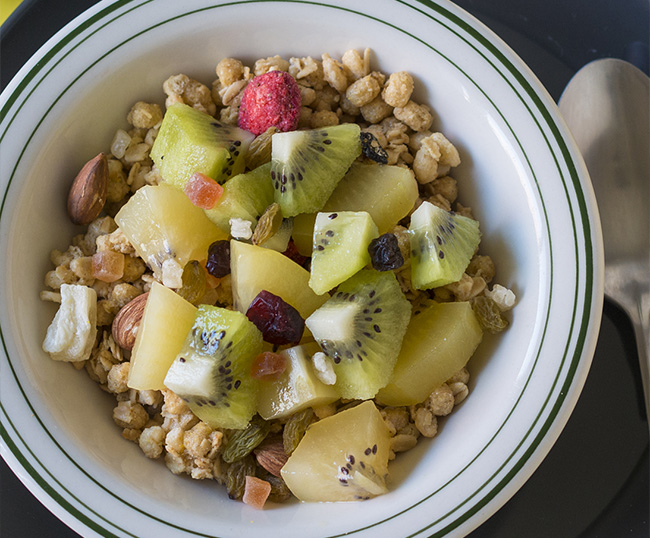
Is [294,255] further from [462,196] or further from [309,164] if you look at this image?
[462,196]

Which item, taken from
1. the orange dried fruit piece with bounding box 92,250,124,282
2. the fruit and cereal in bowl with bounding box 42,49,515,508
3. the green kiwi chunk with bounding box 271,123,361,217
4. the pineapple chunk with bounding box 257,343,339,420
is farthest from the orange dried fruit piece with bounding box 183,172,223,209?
the pineapple chunk with bounding box 257,343,339,420

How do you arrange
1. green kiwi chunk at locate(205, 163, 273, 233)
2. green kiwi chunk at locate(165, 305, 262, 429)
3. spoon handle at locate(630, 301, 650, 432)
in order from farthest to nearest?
spoon handle at locate(630, 301, 650, 432), green kiwi chunk at locate(205, 163, 273, 233), green kiwi chunk at locate(165, 305, 262, 429)

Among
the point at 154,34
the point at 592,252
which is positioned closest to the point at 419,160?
the point at 592,252

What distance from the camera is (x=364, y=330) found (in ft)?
4.02

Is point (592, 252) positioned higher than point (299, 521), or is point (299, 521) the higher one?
point (592, 252)

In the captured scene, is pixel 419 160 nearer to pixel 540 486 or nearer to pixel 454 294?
pixel 454 294

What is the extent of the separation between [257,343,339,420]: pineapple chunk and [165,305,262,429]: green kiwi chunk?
0.03 meters

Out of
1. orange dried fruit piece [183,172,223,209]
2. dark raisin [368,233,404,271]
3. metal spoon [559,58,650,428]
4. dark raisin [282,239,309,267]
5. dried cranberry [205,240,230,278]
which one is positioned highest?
orange dried fruit piece [183,172,223,209]

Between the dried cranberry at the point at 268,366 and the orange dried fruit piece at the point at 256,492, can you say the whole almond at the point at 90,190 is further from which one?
the orange dried fruit piece at the point at 256,492

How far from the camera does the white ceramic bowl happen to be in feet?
3.98

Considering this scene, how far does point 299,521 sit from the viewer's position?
1276 mm

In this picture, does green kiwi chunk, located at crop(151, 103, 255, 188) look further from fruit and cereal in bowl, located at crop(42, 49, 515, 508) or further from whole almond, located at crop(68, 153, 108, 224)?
whole almond, located at crop(68, 153, 108, 224)

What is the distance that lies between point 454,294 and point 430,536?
0.46 m

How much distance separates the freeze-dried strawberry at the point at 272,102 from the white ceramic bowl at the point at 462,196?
0.15 m
